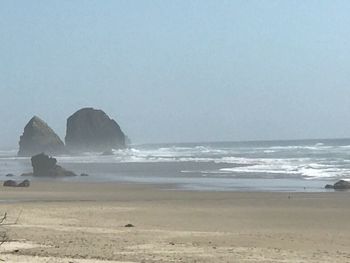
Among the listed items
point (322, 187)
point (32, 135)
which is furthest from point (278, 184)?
point (32, 135)

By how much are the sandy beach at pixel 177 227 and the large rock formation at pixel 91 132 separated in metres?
86.3

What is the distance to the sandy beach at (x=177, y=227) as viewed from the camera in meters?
11.5

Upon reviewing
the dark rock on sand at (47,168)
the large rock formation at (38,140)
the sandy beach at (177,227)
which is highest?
the large rock formation at (38,140)

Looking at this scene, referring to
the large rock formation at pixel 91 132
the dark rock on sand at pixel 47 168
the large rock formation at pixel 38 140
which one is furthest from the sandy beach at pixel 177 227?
the large rock formation at pixel 91 132

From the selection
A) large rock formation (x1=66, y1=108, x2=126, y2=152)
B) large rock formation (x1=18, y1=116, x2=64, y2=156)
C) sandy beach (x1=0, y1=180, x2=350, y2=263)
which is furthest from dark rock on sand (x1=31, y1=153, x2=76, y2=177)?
large rock formation (x1=66, y1=108, x2=126, y2=152)

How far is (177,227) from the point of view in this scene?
16.2 m

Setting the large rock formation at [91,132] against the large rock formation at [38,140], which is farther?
the large rock formation at [91,132]

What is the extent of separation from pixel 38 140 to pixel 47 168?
183 ft

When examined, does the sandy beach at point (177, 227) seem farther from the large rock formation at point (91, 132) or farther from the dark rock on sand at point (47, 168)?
the large rock formation at point (91, 132)

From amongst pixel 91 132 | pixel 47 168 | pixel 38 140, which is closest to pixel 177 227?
pixel 47 168

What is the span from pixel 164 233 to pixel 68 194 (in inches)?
548

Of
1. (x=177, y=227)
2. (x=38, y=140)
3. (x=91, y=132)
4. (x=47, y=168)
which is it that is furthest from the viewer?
(x=91, y=132)

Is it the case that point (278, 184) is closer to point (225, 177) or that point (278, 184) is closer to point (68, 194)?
point (225, 177)

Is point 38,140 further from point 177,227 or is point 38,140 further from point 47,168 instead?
point 177,227
